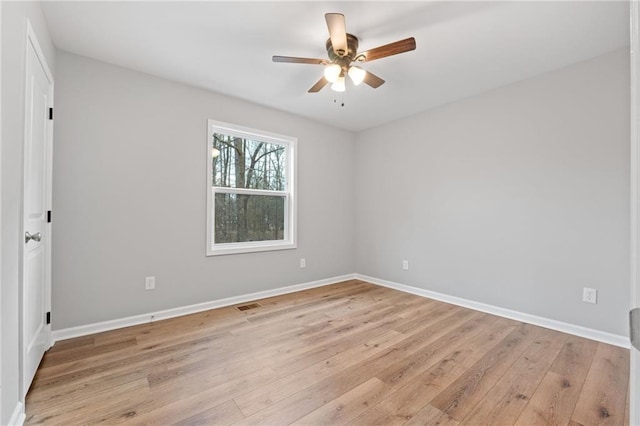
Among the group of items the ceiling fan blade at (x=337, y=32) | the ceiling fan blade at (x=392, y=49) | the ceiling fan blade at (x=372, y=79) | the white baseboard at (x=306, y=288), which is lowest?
the white baseboard at (x=306, y=288)

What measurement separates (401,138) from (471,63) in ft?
4.81

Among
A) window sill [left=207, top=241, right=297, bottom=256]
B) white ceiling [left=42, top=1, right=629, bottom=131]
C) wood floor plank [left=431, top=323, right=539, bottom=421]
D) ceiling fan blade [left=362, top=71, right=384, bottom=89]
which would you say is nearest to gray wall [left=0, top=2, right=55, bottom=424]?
white ceiling [left=42, top=1, right=629, bottom=131]

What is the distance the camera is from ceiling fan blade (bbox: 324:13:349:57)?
181cm

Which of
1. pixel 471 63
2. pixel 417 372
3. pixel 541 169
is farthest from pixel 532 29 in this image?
pixel 417 372

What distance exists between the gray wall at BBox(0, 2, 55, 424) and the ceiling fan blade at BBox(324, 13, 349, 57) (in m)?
1.61

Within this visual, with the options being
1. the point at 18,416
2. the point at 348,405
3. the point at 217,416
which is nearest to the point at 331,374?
the point at 348,405

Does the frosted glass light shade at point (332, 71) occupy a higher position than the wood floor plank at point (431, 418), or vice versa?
the frosted glass light shade at point (332, 71)

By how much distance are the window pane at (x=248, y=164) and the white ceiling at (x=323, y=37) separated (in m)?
0.66

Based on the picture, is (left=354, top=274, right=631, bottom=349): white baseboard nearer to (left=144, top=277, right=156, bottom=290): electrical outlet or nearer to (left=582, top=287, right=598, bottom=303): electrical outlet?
(left=582, top=287, right=598, bottom=303): electrical outlet

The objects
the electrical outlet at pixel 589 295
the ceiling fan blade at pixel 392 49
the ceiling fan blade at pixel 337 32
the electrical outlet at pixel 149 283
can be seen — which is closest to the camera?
the ceiling fan blade at pixel 337 32

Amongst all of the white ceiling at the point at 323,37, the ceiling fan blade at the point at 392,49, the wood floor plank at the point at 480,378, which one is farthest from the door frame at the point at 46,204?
the wood floor plank at the point at 480,378

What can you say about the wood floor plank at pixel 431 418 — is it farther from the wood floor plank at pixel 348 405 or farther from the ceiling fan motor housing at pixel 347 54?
the ceiling fan motor housing at pixel 347 54

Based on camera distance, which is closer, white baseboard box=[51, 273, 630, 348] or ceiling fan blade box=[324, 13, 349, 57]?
ceiling fan blade box=[324, 13, 349, 57]

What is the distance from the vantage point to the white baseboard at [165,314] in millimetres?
2479
